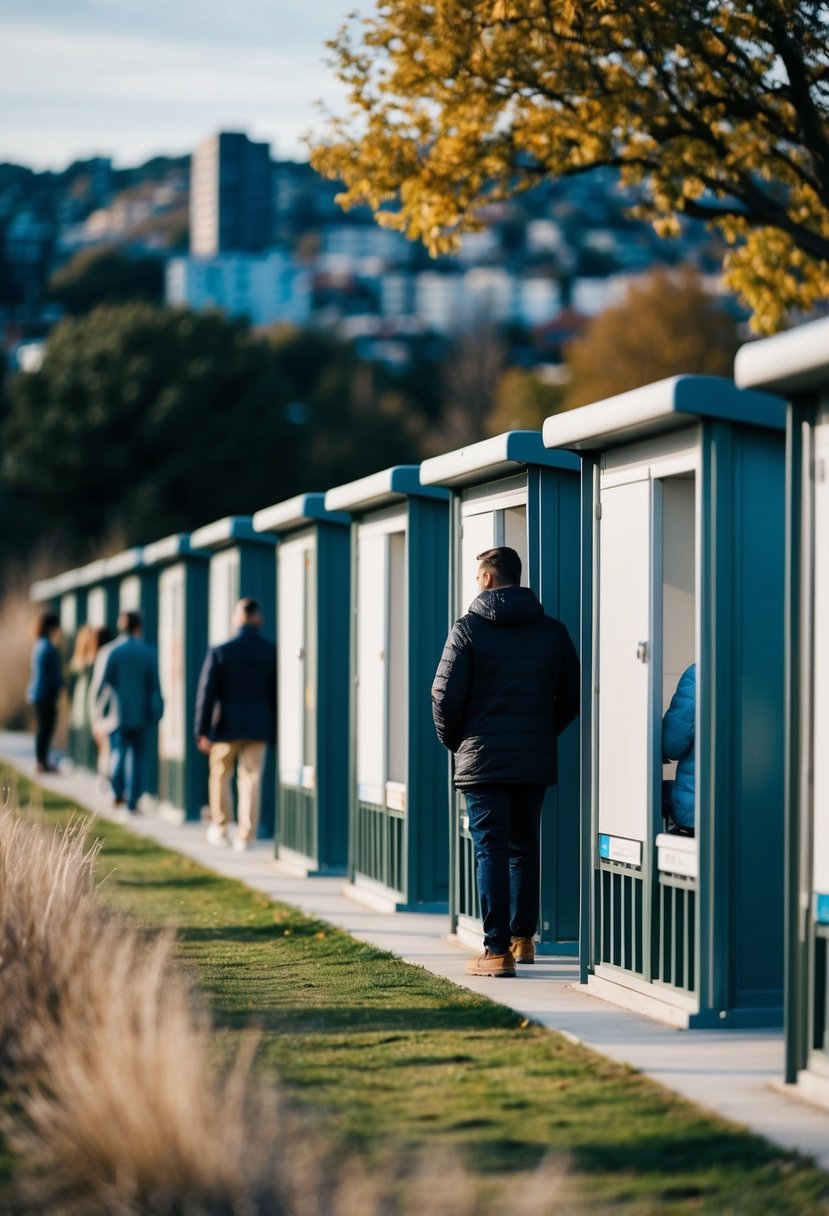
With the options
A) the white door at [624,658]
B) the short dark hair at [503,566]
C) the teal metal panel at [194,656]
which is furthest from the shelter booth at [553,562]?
the teal metal panel at [194,656]

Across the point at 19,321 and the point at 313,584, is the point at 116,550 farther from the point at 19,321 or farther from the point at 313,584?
the point at 19,321

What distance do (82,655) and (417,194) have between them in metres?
8.72

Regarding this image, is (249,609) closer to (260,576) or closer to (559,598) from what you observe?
(260,576)

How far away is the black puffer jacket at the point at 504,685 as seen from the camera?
9.43 meters

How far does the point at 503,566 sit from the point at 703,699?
5.53 feet

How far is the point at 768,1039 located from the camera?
7.98 meters

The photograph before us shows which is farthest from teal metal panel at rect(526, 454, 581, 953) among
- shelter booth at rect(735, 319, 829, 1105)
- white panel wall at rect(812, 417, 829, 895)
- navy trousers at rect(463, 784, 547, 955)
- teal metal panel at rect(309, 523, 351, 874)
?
teal metal panel at rect(309, 523, 351, 874)

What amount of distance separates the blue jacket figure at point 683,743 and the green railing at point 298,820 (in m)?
6.39

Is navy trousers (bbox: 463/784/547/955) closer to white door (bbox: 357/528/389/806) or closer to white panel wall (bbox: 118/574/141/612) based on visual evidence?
white door (bbox: 357/528/389/806)

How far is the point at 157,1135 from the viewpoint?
17.3 ft

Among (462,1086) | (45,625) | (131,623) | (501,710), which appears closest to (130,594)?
(45,625)

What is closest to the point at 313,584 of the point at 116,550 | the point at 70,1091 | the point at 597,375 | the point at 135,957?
the point at 135,957

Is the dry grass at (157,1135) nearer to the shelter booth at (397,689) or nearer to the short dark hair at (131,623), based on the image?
the shelter booth at (397,689)

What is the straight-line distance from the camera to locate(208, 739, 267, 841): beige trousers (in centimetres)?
1605
